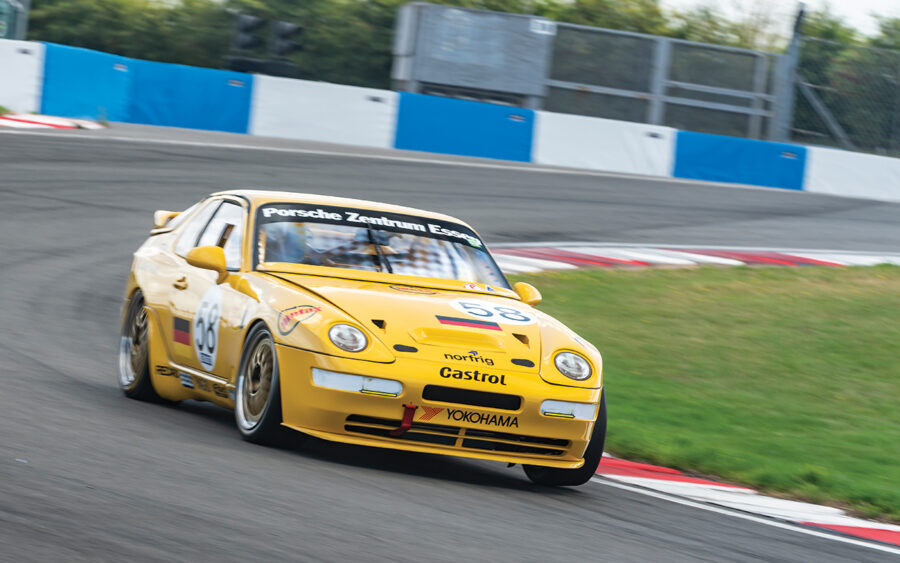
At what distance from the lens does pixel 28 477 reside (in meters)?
4.71

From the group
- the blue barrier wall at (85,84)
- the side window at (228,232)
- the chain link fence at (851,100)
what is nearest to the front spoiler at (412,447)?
the side window at (228,232)

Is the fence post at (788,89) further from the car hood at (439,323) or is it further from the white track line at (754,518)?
the car hood at (439,323)

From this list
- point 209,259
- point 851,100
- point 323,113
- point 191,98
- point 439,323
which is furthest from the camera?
point 851,100

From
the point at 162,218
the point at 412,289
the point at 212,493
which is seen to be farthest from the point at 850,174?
the point at 212,493

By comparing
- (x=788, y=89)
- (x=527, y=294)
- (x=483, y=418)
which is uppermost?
(x=788, y=89)

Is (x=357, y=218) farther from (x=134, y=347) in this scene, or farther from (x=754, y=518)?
(x=754, y=518)

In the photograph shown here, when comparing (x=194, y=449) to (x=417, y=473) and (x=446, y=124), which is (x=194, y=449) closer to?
(x=417, y=473)

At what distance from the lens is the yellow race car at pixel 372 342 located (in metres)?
5.73

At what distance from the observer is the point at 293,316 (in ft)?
19.4

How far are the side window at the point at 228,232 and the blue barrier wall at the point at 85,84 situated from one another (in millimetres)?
15681

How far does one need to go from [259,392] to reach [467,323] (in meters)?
0.96

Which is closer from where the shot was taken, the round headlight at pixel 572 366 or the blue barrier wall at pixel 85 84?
the round headlight at pixel 572 366

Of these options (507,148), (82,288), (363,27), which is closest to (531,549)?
(82,288)

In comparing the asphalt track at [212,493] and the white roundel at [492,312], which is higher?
the white roundel at [492,312]
